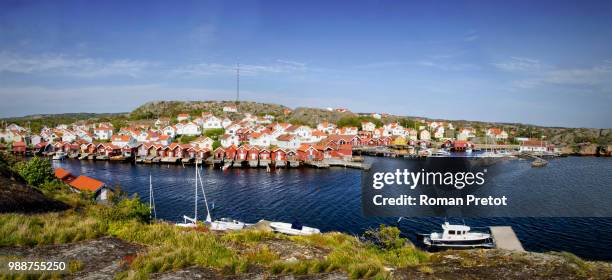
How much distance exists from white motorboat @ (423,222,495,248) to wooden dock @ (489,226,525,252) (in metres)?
0.46

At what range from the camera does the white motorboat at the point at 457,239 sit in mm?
21875

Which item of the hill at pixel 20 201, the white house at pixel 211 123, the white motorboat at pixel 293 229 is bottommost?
the white motorboat at pixel 293 229

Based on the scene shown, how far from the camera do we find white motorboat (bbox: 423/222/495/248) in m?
21.9

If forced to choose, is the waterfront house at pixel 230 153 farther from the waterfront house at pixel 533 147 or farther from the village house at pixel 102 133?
the waterfront house at pixel 533 147

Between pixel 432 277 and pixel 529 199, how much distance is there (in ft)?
112

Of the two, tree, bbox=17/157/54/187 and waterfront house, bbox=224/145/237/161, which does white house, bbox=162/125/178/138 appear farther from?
tree, bbox=17/157/54/187

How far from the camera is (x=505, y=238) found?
22.6m

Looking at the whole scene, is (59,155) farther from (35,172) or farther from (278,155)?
(35,172)

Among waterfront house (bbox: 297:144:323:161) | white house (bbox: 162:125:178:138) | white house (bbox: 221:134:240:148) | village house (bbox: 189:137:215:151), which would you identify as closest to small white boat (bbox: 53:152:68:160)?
white house (bbox: 162:125:178:138)

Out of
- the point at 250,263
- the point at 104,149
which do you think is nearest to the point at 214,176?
the point at 104,149

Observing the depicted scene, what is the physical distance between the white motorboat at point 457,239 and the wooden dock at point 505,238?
0.46 m

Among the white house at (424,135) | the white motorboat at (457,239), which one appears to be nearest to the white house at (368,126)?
the white house at (424,135)

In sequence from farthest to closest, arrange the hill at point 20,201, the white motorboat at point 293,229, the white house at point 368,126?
the white house at point 368,126 → the white motorboat at point 293,229 → the hill at point 20,201

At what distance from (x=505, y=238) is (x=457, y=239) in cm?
308
